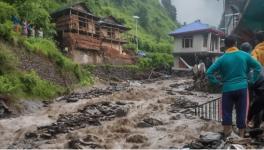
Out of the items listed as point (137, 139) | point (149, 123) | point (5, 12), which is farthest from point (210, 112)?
point (5, 12)

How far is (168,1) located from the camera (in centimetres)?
11600

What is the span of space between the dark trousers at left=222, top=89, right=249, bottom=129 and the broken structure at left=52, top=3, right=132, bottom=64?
30192 millimetres

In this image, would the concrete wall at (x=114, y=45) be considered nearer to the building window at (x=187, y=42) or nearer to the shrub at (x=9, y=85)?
the building window at (x=187, y=42)

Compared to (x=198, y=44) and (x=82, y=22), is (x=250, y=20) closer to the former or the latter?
(x=82, y=22)

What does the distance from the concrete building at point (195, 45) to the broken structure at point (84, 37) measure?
7560mm

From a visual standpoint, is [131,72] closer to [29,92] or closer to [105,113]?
[29,92]

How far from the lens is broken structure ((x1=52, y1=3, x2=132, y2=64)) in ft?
123

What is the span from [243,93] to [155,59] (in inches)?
1665

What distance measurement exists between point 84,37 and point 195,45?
51.4 ft

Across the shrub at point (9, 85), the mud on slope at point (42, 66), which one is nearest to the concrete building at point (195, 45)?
the mud on slope at point (42, 66)

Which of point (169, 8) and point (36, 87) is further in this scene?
point (169, 8)

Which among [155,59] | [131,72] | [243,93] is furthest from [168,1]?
[243,93]

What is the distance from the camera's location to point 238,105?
754cm

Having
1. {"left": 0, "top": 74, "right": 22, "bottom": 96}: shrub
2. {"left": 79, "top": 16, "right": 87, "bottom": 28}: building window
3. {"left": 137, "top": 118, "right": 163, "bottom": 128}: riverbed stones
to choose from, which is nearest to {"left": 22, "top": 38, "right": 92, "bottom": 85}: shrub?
{"left": 0, "top": 74, "right": 22, "bottom": 96}: shrub
